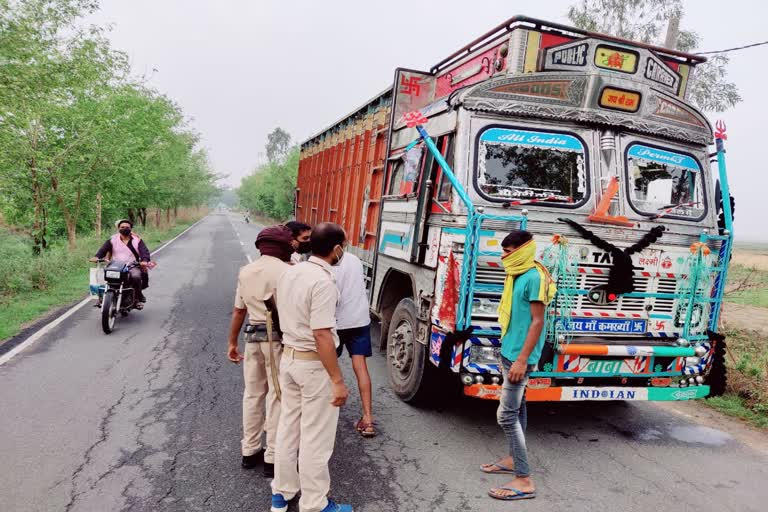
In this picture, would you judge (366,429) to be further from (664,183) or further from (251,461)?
(664,183)

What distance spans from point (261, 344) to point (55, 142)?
44.9 feet

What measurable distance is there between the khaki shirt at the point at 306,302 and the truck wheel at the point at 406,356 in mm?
1856

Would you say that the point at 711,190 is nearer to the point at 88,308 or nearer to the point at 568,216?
the point at 568,216

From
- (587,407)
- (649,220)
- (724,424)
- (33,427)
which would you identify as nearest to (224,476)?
(33,427)

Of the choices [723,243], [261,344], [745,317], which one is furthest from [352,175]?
[745,317]

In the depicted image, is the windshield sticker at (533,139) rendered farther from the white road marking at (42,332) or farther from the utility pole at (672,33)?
the utility pole at (672,33)

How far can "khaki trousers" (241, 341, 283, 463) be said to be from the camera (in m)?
3.61

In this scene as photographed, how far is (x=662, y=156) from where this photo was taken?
4836mm

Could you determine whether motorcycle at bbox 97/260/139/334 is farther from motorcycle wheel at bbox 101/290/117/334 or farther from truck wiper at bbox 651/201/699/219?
truck wiper at bbox 651/201/699/219

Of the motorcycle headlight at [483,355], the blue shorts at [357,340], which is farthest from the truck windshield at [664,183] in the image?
the blue shorts at [357,340]

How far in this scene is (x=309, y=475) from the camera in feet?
9.76

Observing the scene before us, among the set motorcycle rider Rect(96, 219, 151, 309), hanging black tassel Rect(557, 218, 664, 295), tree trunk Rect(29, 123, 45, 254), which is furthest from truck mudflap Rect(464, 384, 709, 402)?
tree trunk Rect(29, 123, 45, 254)

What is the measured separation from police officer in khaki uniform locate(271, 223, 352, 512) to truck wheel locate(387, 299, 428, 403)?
1732 millimetres

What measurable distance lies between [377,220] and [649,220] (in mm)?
2895
